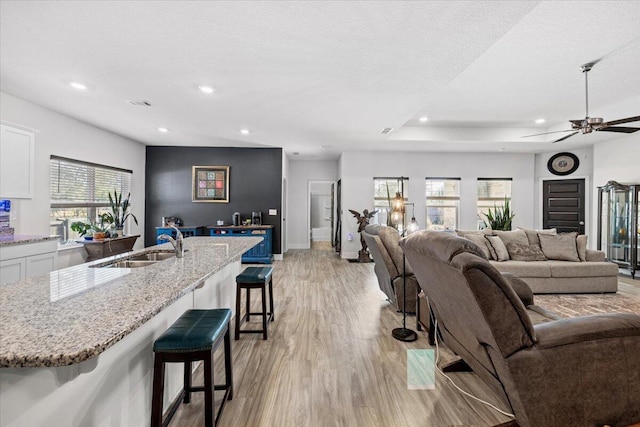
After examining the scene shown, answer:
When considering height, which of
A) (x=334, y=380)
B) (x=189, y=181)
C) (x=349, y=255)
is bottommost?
(x=334, y=380)

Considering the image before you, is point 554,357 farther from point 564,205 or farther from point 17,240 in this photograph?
point 564,205

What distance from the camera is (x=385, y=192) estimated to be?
24.7ft

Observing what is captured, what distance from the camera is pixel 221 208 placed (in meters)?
7.00

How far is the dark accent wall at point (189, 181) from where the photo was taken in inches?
273

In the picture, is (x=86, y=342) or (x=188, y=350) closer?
(x=86, y=342)

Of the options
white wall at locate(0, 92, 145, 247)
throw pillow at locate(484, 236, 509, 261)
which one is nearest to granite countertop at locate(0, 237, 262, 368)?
white wall at locate(0, 92, 145, 247)

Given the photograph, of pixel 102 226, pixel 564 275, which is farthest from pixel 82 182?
pixel 564 275

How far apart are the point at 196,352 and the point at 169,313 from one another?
0.54m

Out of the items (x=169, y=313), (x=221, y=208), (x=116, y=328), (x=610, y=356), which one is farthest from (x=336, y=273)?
(x=116, y=328)

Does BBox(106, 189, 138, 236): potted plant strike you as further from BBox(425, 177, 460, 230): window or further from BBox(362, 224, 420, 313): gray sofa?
BBox(425, 177, 460, 230): window

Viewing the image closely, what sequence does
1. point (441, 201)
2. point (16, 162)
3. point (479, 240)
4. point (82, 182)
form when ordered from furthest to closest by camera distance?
point (441, 201)
point (82, 182)
point (479, 240)
point (16, 162)

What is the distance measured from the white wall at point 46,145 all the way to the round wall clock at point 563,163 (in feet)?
30.3

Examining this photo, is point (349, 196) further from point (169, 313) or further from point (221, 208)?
point (169, 313)

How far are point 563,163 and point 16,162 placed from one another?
31.6 ft
